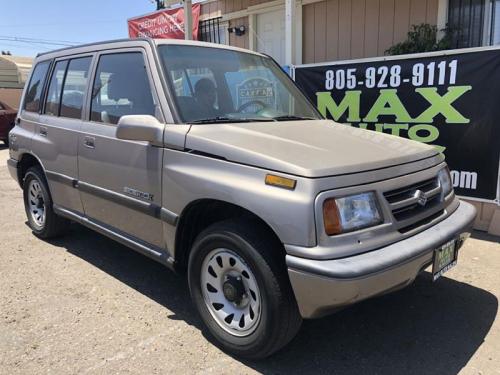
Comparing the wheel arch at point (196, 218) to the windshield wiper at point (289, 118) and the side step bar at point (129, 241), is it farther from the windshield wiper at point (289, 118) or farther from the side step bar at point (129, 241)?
the windshield wiper at point (289, 118)

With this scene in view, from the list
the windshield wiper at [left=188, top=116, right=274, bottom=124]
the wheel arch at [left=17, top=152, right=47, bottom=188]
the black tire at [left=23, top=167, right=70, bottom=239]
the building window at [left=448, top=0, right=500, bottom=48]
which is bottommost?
the black tire at [left=23, top=167, right=70, bottom=239]

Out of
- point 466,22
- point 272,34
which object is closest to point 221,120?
point 466,22

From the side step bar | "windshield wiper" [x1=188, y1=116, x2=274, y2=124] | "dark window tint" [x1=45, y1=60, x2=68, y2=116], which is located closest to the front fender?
the side step bar

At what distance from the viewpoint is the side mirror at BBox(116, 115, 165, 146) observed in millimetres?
3105

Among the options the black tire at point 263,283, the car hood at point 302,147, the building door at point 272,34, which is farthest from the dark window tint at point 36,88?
the building door at point 272,34

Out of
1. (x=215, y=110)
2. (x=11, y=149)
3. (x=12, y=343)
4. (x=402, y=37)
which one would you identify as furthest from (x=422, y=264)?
(x=402, y=37)

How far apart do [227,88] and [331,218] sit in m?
1.62

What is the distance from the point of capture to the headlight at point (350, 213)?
7.88 ft

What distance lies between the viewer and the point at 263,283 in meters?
2.55

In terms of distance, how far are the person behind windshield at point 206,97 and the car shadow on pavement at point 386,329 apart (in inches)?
57.5

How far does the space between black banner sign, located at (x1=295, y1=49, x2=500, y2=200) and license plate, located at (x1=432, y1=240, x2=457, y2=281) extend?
91.3 inches

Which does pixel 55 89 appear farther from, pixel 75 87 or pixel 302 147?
pixel 302 147

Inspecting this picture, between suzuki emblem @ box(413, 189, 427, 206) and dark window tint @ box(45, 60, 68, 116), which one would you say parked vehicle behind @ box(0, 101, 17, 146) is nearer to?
dark window tint @ box(45, 60, 68, 116)

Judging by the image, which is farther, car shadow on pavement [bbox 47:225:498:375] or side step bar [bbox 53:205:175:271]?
side step bar [bbox 53:205:175:271]
